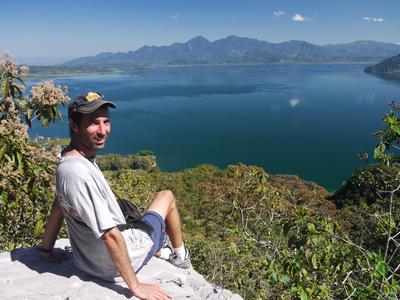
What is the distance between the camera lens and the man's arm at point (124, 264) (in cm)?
199

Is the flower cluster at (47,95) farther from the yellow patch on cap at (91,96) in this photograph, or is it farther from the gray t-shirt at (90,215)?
the gray t-shirt at (90,215)

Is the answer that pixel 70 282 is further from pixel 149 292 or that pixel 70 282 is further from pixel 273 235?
pixel 273 235

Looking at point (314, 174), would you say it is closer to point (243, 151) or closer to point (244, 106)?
point (243, 151)

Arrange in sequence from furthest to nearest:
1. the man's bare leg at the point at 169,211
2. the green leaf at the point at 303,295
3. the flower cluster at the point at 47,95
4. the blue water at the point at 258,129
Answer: the blue water at the point at 258,129, the flower cluster at the point at 47,95, the man's bare leg at the point at 169,211, the green leaf at the point at 303,295

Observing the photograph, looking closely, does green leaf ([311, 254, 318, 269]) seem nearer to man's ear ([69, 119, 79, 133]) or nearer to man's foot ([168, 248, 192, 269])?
man's foot ([168, 248, 192, 269])

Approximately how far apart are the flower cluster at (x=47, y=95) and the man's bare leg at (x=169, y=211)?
1718 mm

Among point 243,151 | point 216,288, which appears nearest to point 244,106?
point 243,151

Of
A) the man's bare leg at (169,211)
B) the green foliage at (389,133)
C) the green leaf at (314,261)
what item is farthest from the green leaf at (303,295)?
the man's bare leg at (169,211)

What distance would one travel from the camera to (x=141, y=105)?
264 ft

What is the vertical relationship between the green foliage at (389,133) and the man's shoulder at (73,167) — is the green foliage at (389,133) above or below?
above

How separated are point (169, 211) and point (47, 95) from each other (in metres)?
1.97

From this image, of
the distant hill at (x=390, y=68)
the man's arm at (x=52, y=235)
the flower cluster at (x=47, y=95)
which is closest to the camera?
the man's arm at (x=52, y=235)

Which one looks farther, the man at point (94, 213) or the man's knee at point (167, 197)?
the man's knee at point (167, 197)

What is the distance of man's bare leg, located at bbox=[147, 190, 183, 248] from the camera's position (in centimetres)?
259
